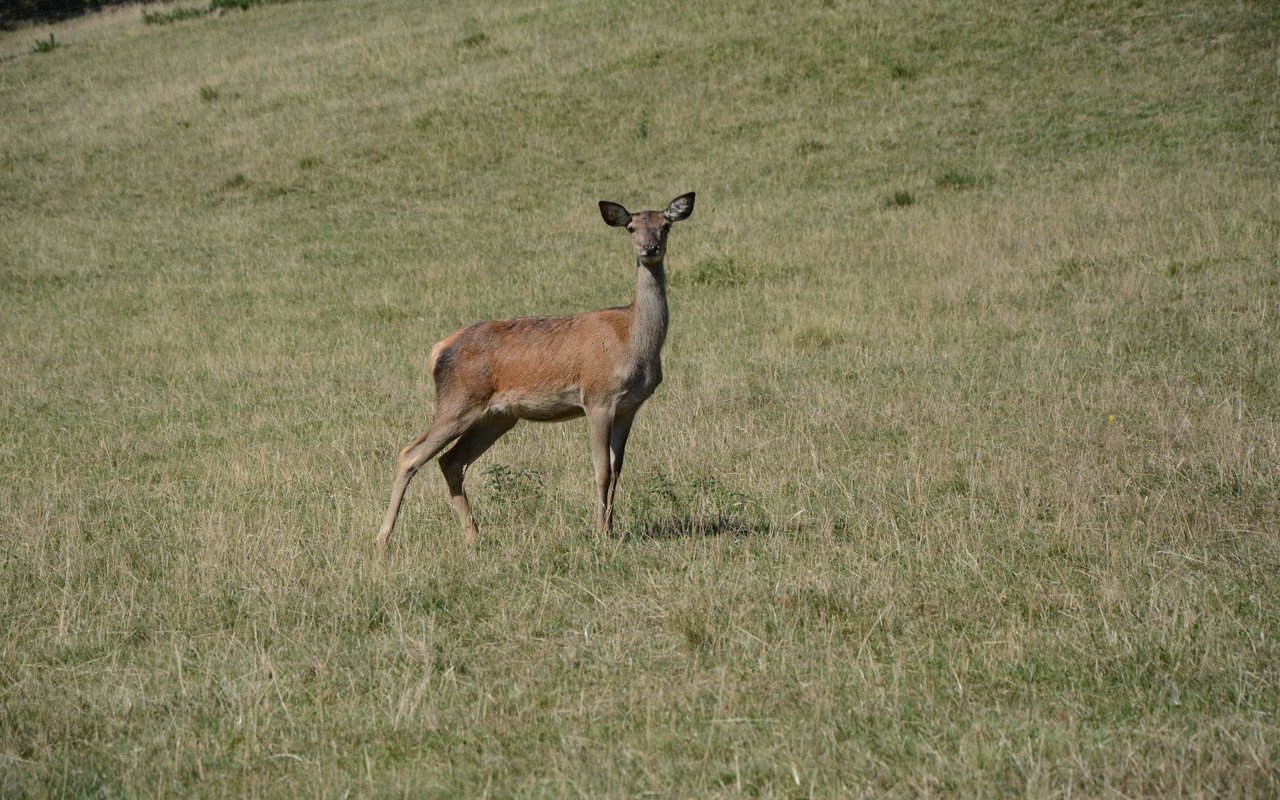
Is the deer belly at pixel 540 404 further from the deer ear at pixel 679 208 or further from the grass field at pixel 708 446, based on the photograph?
the deer ear at pixel 679 208

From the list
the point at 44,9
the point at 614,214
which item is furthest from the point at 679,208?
the point at 44,9

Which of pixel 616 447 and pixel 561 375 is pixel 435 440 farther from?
pixel 616 447

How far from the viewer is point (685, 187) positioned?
22.0 metres

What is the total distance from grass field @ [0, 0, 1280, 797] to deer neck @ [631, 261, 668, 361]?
90 centimetres

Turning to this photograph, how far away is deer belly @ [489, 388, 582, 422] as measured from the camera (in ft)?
25.0

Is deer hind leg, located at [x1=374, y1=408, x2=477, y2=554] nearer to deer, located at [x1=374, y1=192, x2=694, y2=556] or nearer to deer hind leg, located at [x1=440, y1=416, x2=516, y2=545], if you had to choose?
deer, located at [x1=374, y1=192, x2=694, y2=556]

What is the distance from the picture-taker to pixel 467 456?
8.10 metres

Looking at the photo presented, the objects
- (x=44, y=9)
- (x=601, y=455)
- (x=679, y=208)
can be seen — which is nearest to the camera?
(x=601, y=455)

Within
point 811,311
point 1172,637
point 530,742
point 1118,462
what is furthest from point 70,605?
point 811,311

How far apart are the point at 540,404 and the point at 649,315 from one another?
788 millimetres

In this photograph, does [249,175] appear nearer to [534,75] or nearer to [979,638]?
[534,75]

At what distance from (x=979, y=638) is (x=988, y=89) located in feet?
66.5

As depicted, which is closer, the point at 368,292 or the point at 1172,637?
the point at 1172,637

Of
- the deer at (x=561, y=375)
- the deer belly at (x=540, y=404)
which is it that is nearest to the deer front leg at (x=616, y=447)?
the deer at (x=561, y=375)
